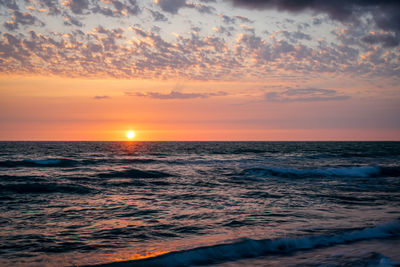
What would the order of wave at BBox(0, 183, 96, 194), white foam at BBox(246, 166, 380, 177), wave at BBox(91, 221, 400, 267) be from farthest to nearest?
white foam at BBox(246, 166, 380, 177)
wave at BBox(0, 183, 96, 194)
wave at BBox(91, 221, 400, 267)

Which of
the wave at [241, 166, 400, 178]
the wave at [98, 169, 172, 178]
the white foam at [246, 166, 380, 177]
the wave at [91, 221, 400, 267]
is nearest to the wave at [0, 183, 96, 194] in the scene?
the wave at [98, 169, 172, 178]

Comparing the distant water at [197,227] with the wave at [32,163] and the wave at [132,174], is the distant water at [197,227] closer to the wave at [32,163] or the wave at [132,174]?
the wave at [132,174]

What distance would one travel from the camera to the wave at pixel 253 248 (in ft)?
21.6

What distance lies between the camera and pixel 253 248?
7410 mm

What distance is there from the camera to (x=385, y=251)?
726 cm

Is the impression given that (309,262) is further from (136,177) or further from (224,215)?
(136,177)

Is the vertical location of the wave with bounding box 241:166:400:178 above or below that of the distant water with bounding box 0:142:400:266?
below

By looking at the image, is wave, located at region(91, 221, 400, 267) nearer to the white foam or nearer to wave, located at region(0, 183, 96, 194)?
wave, located at region(0, 183, 96, 194)

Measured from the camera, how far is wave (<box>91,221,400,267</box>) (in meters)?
6.60

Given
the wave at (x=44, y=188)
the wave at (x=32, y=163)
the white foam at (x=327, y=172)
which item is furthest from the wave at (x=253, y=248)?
the wave at (x=32, y=163)

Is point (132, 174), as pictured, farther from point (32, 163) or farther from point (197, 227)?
point (197, 227)

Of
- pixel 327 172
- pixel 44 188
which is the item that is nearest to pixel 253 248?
pixel 44 188

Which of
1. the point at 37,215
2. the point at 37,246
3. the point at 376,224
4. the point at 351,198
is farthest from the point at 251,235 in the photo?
the point at 351,198

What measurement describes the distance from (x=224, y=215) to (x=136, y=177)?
1311 centimetres
